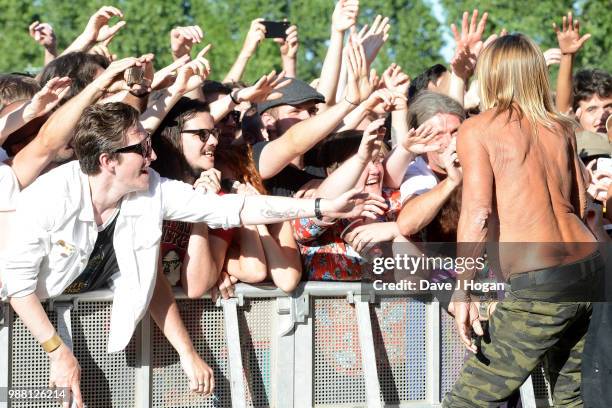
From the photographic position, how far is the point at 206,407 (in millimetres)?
5191

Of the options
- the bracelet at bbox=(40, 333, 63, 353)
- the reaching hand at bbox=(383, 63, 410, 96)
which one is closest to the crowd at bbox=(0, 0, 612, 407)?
the bracelet at bbox=(40, 333, 63, 353)

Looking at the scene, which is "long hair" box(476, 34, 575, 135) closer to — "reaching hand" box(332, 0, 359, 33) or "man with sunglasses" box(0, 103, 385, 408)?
"man with sunglasses" box(0, 103, 385, 408)

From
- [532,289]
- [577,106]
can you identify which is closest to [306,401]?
[532,289]

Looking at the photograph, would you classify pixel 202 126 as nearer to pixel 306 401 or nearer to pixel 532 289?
pixel 306 401

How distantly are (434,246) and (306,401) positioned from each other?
3.42 feet

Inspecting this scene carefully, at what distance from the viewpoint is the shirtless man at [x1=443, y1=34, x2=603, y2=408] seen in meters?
4.65

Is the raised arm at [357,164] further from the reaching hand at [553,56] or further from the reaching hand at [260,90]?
the reaching hand at [553,56]

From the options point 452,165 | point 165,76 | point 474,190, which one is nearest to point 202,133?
point 165,76

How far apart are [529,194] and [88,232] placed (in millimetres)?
1979

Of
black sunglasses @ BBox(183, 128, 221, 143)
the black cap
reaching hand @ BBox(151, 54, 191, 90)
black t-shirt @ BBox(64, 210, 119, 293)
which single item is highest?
reaching hand @ BBox(151, 54, 191, 90)

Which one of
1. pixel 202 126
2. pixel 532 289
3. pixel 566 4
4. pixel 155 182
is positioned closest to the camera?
pixel 532 289

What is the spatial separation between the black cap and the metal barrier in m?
1.45

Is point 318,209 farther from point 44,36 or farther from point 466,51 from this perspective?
point 44,36

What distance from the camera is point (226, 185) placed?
18.1 ft
